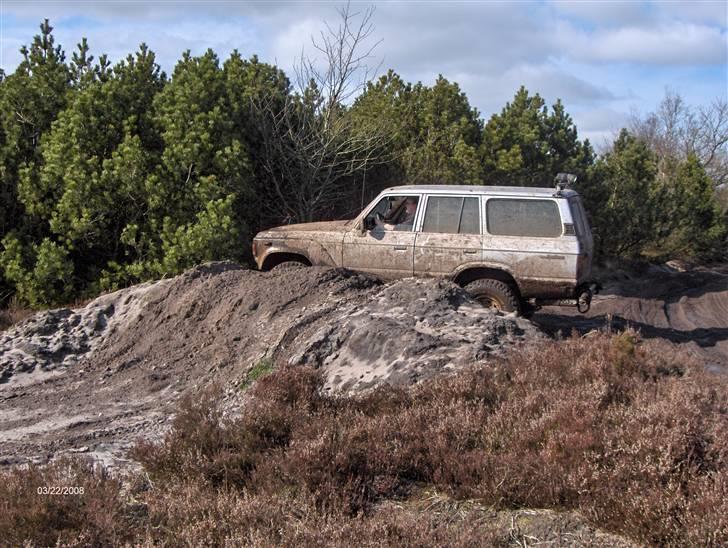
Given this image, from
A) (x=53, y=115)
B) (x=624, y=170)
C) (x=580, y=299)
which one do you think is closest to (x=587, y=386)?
(x=580, y=299)

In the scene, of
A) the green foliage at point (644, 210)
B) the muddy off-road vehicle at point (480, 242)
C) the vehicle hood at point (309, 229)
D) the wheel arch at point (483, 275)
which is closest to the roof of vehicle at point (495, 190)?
the muddy off-road vehicle at point (480, 242)

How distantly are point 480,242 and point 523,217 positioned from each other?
0.66 meters

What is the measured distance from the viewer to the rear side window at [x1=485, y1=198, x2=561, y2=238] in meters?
11.2

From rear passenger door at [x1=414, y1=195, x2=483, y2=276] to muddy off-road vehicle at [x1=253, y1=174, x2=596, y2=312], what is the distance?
0.01 meters

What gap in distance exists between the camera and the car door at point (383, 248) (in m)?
11.5

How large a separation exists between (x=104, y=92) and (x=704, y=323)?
12.3 metres

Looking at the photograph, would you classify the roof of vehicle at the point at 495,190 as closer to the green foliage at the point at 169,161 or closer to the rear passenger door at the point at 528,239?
the rear passenger door at the point at 528,239

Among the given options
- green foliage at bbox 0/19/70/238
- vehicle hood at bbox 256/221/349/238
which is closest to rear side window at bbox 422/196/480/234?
vehicle hood at bbox 256/221/349/238

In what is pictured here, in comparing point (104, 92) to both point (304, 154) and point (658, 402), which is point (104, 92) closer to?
point (304, 154)

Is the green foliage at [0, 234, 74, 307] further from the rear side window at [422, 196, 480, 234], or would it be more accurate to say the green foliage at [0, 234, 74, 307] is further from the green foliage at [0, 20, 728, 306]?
the rear side window at [422, 196, 480, 234]

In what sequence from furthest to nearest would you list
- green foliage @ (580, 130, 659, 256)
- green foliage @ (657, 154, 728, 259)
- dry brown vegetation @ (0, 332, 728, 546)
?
green foliage @ (657, 154, 728, 259), green foliage @ (580, 130, 659, 256), dry brown vegetation @ (0, 332, 728, 546)

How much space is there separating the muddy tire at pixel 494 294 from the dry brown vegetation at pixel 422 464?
4013 mm

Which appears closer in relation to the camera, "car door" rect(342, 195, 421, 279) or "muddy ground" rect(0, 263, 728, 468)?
"muddy ground" rect(0, 263, 728, 468)

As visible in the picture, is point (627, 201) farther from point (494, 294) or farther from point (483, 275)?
point (494, 294)
